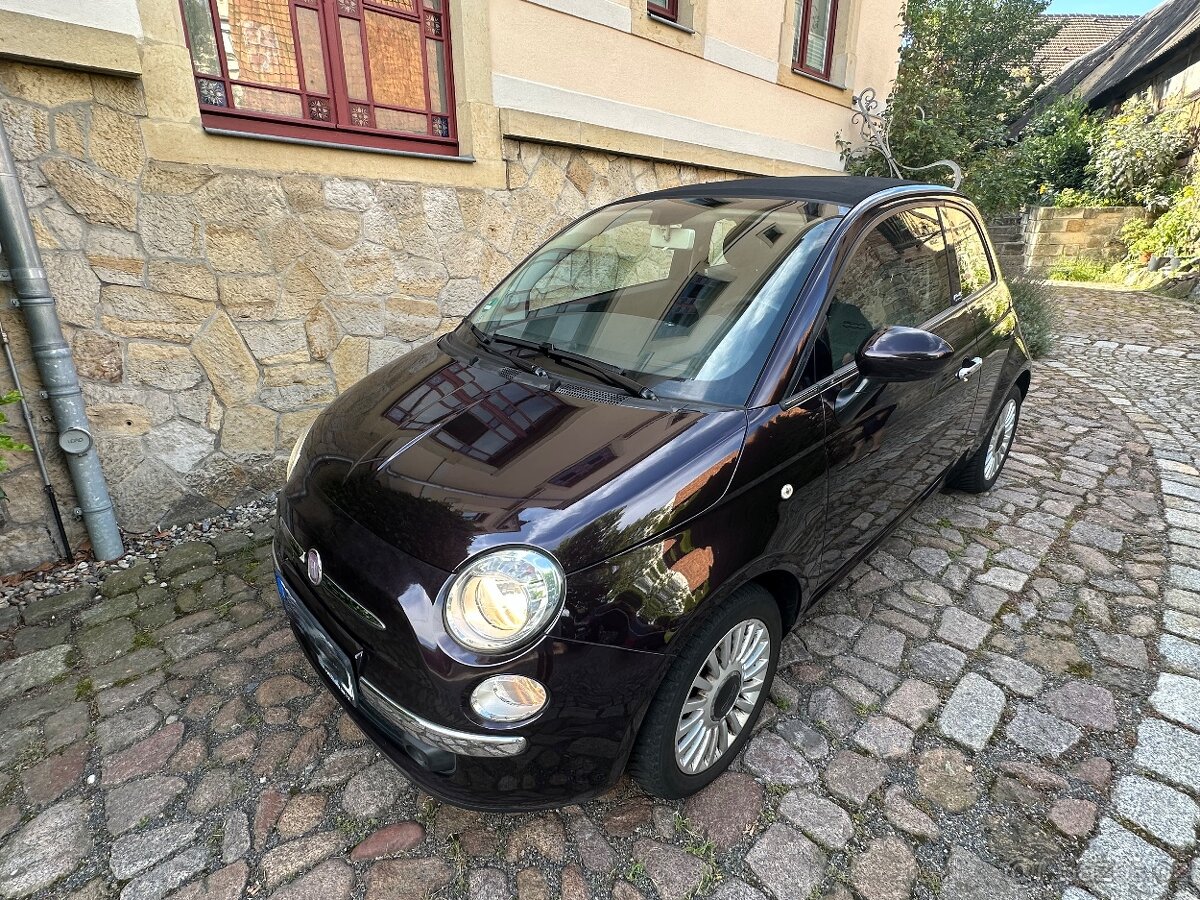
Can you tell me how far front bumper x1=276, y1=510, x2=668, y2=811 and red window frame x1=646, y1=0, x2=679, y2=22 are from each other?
19.5 ft

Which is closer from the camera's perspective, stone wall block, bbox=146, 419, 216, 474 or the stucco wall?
the stucco wall

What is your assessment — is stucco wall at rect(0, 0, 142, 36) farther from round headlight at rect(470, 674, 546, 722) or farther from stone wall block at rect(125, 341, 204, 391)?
round headlight at rect(470, 674, 546, 722)

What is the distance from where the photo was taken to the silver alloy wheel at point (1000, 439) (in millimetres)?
3664

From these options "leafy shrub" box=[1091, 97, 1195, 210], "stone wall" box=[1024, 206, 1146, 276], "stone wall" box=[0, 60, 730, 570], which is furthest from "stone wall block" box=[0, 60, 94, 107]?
"leafy shrub" box=[1091, 97, 1195, 210]

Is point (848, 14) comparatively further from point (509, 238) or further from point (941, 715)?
point (941, 715)

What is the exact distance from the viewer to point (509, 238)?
4.73 meters

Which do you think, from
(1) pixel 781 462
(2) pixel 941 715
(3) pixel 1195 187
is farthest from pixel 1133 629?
(3) pixel 1195 187

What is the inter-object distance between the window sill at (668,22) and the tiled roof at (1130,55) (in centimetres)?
1407

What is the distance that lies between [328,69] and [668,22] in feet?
10.6

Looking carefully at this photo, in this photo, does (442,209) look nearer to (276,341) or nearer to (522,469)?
(276,341)

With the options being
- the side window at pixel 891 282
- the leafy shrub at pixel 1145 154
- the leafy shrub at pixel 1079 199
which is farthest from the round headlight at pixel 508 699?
the leafy shrub at pixel 1079 199

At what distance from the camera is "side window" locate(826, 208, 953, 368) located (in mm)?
2207

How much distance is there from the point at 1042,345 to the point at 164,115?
Result: 816 cm

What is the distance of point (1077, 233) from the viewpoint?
12.9 m
